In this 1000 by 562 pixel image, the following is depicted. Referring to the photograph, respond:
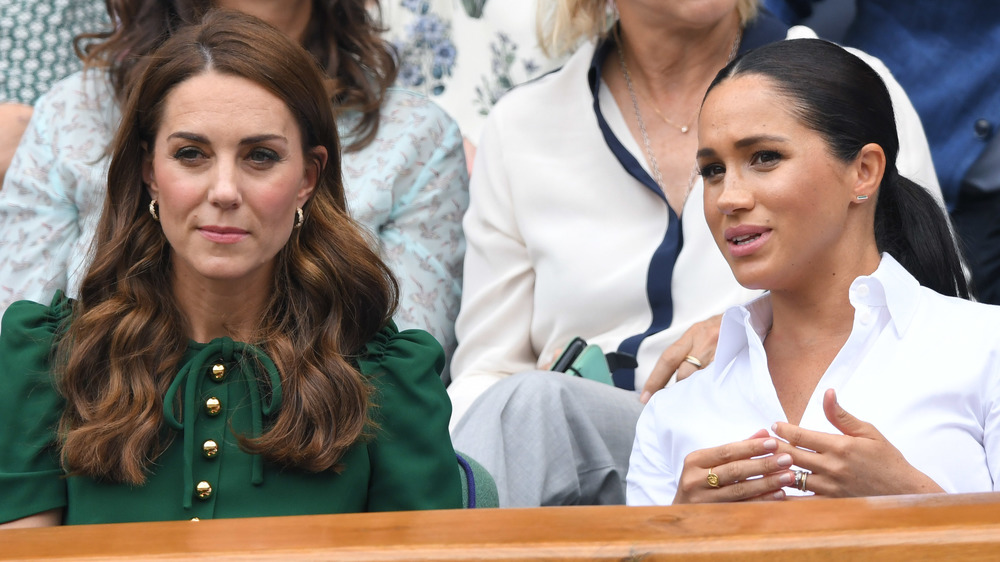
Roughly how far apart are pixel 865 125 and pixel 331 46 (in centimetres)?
132

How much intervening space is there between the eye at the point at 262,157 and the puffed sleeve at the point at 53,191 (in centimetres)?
86

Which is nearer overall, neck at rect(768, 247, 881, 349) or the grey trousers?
neck at rect(768, 247, 881, 349)

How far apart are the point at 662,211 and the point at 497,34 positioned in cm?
81

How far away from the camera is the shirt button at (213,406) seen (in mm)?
1663

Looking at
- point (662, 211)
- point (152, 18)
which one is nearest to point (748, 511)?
point (662, 211)

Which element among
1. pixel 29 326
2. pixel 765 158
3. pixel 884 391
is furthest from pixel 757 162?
pixel 29 326

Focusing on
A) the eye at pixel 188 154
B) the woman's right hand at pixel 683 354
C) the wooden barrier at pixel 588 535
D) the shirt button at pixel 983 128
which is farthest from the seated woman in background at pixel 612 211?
the wooden barrier at pixel 588 535

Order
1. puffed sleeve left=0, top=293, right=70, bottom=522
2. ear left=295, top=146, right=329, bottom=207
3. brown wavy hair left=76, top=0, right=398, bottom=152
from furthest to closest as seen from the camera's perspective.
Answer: brown wavy hair left=76, top=0, right=398, bottom=152, ear left=295, top=146, right=329, bottom=207, puffed sleeve left=0, top=293, right=70, bottom=522

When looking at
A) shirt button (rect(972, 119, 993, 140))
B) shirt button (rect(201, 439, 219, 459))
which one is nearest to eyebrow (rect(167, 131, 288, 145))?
shirt button (rect(201, 439, 219, 459))

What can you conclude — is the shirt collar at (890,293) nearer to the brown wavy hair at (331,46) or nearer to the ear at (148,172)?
the ear at (148,172)

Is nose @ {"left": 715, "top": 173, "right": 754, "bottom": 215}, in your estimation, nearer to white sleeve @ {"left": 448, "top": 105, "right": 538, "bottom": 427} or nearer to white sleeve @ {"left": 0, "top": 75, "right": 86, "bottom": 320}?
white sleeve @ {"left": 448, "top": 105, "right": 538, "bottom": 427}

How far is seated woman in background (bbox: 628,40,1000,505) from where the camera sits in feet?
5.02

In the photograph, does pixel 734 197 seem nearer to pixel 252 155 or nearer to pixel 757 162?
pixel 757 162

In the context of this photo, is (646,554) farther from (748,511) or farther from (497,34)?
(497,34)
